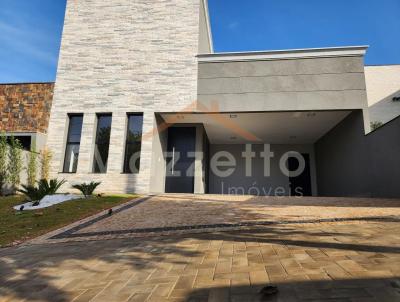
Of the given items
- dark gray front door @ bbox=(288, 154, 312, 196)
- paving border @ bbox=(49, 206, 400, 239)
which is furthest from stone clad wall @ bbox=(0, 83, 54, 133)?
dark gray front door @ bbox=(288, 154, 312, 196)

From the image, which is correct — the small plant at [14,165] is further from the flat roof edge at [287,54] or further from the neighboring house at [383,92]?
the neighboring house at [383,92]

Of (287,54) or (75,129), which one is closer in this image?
(287,54)

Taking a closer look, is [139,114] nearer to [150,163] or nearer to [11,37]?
[150,163]

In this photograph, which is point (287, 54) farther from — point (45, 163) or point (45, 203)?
point (45, 163)

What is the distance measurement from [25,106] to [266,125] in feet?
38.4

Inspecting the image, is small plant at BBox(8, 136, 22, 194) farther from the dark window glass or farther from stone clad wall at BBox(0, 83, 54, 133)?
stone clad wall at BBox(0, 83, 54, 133)

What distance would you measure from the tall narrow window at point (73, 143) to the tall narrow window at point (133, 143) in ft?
7.74

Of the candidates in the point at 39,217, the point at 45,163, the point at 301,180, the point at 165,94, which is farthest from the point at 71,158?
the point at 301,180

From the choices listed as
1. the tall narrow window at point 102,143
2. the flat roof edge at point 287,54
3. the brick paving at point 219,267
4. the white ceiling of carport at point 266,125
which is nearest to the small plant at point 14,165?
the tall narrow window at point 102,143

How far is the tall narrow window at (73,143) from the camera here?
1120 centimetres

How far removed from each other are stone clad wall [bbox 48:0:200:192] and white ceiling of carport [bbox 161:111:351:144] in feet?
4.95

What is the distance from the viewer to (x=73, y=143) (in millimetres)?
11445

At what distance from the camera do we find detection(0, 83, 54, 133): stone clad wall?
37.2 ft

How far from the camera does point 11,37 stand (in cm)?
1081
